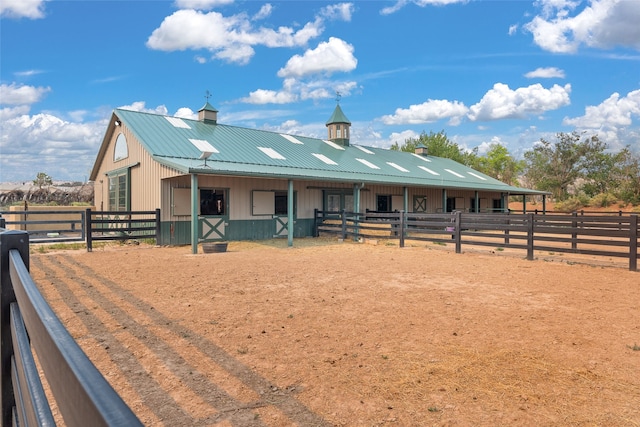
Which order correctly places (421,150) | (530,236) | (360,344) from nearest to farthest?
(360,344) < (530,236) < (421,150)

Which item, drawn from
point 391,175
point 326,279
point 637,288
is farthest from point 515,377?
point 391,175

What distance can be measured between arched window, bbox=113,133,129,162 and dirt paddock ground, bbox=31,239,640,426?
9.26 m

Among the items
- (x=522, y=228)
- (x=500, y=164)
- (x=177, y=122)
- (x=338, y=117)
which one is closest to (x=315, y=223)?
(x=177, y=122)

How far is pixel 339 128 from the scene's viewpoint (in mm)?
24750

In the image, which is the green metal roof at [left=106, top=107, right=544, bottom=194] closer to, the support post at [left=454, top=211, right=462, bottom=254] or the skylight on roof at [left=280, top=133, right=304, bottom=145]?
the skylight on roof at [left=280, top=133, right=304, bottom=145]

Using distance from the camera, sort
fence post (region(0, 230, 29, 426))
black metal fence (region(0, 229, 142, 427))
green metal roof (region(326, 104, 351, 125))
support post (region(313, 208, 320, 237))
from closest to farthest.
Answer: black metal fence (region(0, 229, 142, 427)) < fence post (region(0, 230, 29, 426)) < support post (region(313, 208, 320, 237)) < green metal roof (region(326, 104, 351, 125))

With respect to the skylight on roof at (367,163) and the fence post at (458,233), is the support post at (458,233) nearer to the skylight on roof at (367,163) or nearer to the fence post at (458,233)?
the fence post at (458,233)

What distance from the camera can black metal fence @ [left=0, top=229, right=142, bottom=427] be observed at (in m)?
0.73

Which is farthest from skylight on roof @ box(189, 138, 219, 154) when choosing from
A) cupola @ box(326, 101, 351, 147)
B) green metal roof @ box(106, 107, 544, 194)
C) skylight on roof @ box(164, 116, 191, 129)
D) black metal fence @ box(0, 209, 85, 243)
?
cupola @ box(326, 101, 351, 147)

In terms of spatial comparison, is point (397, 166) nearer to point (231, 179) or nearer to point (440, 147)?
point (231, 179)

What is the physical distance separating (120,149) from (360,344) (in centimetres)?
1635

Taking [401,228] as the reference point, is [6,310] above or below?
above

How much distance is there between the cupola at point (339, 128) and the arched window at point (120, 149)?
1187 cm

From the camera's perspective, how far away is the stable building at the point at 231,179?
46.3ft
